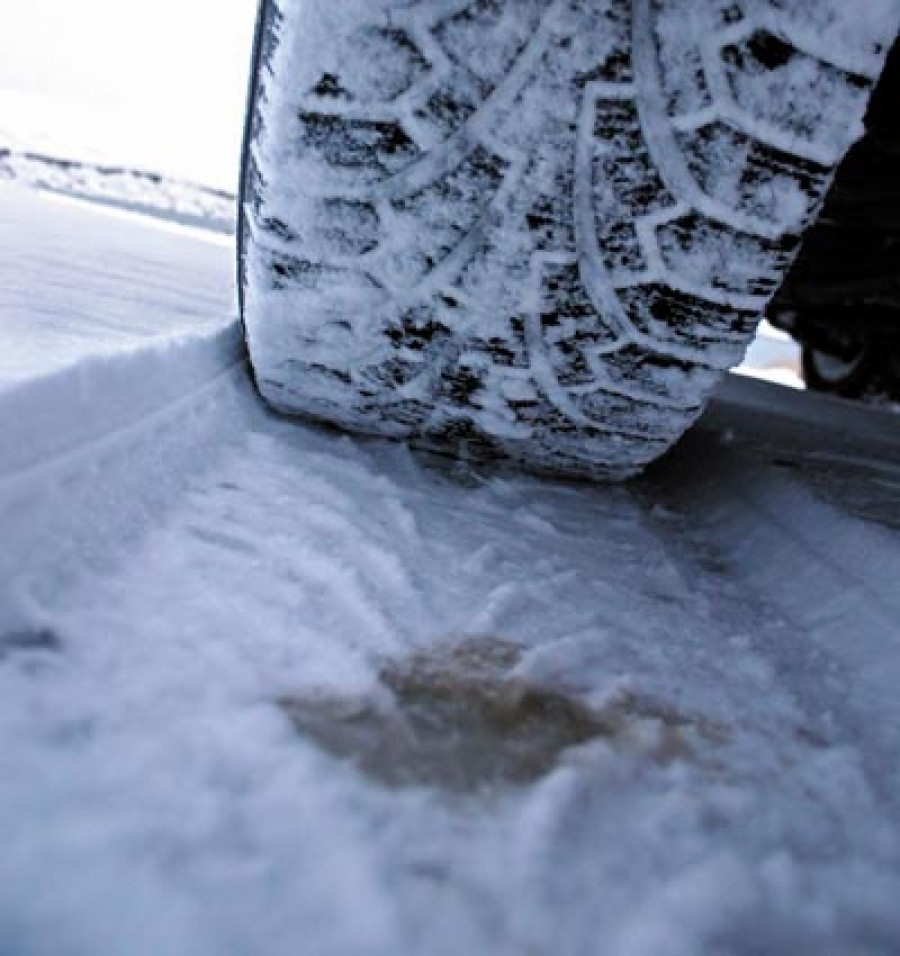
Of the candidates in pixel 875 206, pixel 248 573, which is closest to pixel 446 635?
pixel 248 573

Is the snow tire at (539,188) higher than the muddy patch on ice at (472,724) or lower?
higher

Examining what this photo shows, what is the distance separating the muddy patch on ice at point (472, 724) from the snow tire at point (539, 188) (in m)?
0.32

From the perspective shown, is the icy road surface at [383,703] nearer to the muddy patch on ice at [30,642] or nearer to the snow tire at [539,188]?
the muddy patch on ice at [30,642]

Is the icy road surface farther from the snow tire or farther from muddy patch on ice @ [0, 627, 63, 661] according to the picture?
the snow tire

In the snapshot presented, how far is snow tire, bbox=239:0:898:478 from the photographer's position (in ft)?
1.66

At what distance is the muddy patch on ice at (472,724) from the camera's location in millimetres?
361

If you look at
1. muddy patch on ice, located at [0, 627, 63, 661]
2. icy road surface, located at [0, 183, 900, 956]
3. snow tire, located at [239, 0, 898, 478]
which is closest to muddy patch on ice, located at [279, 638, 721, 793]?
icy road surface, located at [0, 183, 900, 956]

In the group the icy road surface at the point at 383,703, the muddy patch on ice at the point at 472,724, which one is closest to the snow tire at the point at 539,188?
the icy road surface at the point at 383,703

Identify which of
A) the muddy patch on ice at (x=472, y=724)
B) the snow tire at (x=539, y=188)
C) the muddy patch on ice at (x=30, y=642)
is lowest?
the muddy patch on ice at (x=472, y=724)

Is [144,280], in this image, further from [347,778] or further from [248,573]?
[347,778]

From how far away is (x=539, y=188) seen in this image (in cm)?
57

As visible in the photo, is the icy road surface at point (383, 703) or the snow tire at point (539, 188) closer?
the icy road surface at point (383, 703)

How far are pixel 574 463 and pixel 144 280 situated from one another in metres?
0.75

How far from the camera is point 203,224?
3.74 meters
